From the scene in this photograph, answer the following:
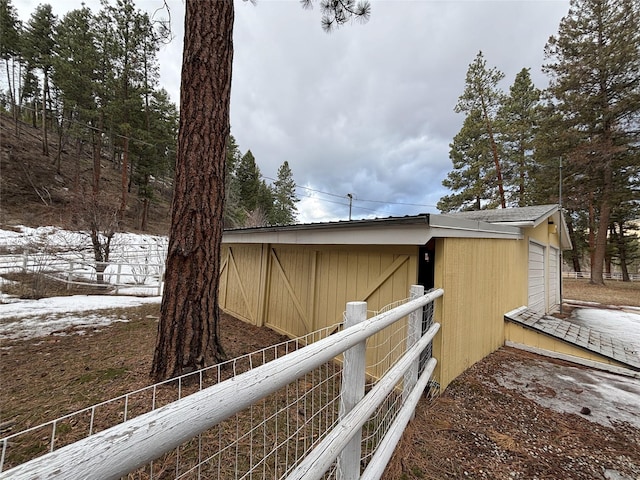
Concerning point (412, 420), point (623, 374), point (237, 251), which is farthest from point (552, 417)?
point (237, 251)

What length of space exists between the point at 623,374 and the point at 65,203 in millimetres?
23812

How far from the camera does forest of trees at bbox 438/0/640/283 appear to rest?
11.2m

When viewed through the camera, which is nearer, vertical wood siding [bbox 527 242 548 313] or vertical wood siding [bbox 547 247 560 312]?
vertical wood siding [bbox 527 242 548 313]

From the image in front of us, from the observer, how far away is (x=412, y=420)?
7.70ft

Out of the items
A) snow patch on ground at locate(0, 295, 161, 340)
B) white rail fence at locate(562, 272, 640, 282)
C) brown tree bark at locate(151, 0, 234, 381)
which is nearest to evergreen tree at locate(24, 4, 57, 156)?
snow patch on ground at locate(0, 295, 161, 340)

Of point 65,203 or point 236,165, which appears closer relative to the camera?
point 65,203

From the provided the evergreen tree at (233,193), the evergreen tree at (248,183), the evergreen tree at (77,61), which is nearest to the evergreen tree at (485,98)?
the evergreen tree at (233,193)

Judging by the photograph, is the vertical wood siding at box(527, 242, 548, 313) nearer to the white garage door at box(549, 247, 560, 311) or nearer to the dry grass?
the white garage door at box(549, 247, 560, 311)

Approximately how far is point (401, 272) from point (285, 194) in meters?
30.5

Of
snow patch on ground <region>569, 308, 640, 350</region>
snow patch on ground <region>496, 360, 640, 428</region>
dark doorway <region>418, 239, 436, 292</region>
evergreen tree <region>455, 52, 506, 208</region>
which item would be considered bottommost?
snow patch on ground <region>569, 308, 640, 350</region>

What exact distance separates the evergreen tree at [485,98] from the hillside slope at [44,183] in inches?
792

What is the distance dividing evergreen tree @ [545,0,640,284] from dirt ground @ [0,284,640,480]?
13.9 meters

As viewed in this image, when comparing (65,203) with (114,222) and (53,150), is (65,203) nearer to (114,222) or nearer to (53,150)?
(53,150)

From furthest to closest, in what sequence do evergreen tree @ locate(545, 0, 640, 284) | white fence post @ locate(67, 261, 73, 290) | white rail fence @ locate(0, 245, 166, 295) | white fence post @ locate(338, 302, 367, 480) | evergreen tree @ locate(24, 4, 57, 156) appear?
evergreen tree @ locate(24, 4, 57, 156), evergreen tree @ locate(545, 0, 640, 284), white fence post @ locate(67, 261, 73, 290), white rail fence @ locate(0, 245, 166, 295), white fence post @ locate(338, 302, 367, 480)
